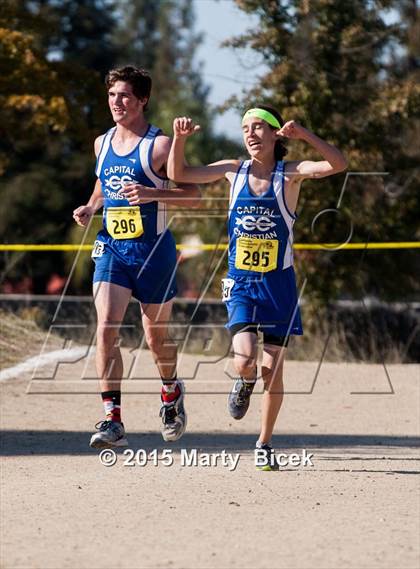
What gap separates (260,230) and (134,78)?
4.22ft

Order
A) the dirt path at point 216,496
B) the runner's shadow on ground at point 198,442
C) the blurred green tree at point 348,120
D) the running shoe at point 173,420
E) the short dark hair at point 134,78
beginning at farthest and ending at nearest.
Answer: the blurred green tree at point 348,120 < the runner's shadow on ground at point 198,442 < the running shoe at point 173,420 < the short dark hair at point 134,78 < the dirt path at point 216,496

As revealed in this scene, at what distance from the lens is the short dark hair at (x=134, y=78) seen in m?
8.05

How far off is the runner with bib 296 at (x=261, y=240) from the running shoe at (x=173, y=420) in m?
0.71

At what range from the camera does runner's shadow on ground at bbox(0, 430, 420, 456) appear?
9469 millimetres

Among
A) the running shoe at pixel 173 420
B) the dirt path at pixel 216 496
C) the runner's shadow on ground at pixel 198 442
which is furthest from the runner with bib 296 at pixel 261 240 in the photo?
the runner's shadow on ground at pixel 198 442

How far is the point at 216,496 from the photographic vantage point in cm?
696

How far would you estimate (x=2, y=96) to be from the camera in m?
19.5

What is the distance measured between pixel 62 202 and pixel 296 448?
24484 mm

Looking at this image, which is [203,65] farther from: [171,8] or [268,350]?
[268,350]

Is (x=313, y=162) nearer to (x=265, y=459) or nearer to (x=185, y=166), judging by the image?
(x=185, y=166)

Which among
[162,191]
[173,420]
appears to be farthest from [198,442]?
[162,191]

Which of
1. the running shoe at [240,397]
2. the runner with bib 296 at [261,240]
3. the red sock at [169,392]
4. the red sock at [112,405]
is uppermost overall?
the runner with bib 296 at [261,240]

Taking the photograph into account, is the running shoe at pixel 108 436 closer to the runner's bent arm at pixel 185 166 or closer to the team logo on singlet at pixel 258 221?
the team logo on singlet at pixel 258 221

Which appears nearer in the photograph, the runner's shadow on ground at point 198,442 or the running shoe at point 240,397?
the running shoe at point 240,397
